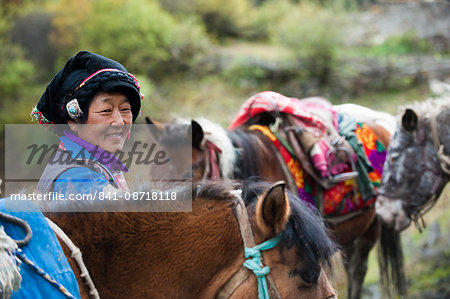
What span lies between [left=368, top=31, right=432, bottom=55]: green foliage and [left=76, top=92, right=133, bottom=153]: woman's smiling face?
14.6m

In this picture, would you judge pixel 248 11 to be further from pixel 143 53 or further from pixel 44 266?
pixel 44 266

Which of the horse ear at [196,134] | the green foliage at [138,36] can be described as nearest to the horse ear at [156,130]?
the horse ear at [196,134]

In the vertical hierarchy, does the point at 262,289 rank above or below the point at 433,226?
above

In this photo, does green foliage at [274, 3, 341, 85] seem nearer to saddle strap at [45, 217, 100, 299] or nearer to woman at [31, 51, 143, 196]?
woman at [31, 51, 143, 196]

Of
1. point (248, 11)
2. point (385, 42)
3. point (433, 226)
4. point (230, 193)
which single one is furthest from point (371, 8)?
point (230, 193)

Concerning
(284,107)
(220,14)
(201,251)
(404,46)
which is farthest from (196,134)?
(220,14)

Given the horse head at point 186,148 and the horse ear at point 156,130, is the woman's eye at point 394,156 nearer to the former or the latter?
the horse head at point 186,148

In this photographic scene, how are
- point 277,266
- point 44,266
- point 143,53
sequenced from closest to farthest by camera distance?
1. point 44,266
2. point 277,266
3. point 143,53

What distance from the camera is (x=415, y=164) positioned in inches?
133

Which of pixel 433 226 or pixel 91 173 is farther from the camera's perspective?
pixel 433 226

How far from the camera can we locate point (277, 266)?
1.29 metres

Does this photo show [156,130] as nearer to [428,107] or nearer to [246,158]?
[246,158]

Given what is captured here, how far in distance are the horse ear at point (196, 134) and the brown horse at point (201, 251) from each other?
1912 millimetres

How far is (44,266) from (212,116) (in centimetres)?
977
